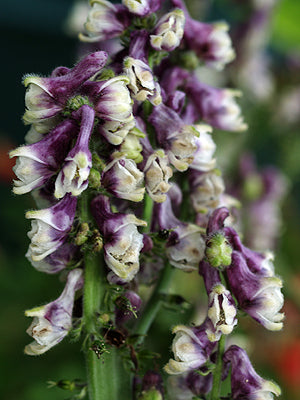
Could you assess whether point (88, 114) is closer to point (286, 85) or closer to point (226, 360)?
point (226, 360)

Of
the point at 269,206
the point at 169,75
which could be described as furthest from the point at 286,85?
the point at 169,75

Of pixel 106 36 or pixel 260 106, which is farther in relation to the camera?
pixel 260 106

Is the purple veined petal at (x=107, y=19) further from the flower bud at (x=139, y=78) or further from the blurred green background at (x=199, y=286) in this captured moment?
the blurred green background at (x=199, y=286)

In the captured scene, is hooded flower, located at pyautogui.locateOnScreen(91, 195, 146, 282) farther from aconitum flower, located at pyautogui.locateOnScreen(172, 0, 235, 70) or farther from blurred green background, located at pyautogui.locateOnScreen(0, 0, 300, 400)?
blurred green background, located at pyautogui.locateOnScreen(0, 0, 300, 400)

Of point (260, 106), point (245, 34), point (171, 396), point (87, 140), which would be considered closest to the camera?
point (87, 140)

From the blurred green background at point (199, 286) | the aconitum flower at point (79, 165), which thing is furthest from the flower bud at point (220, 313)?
the blurred green background at point (199, 286)

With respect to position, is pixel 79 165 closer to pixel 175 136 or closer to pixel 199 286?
pixel 175 136
